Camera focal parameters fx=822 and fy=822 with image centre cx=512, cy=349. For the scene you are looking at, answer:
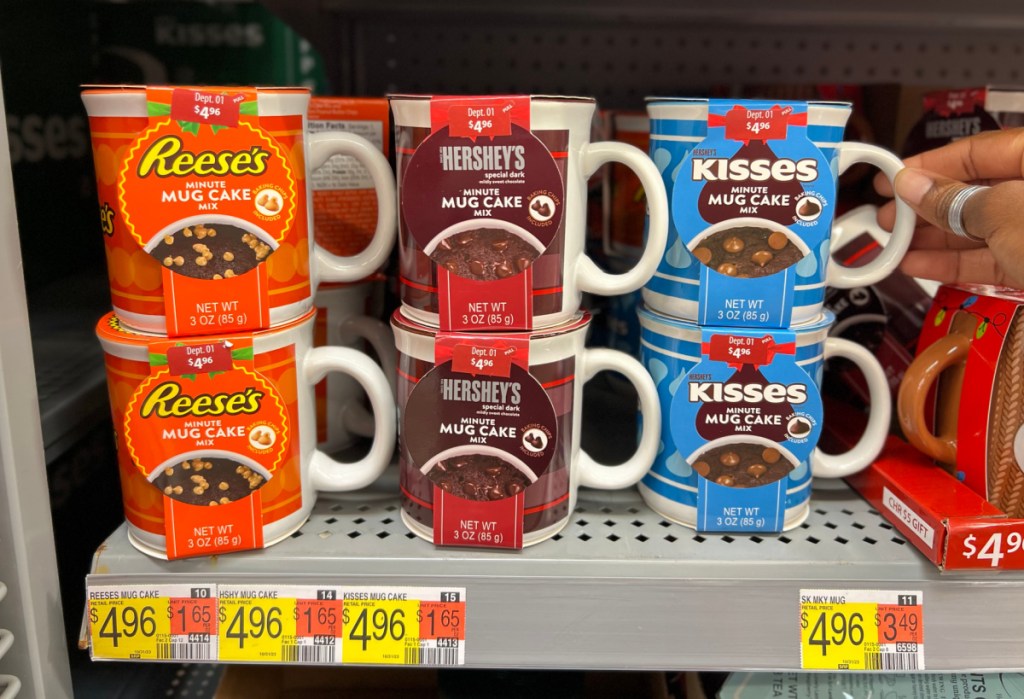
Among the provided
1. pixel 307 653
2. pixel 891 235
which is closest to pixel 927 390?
pixel 891 235

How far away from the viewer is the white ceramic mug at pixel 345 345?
983mm

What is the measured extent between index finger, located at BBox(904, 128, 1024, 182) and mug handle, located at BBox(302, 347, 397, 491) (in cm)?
64

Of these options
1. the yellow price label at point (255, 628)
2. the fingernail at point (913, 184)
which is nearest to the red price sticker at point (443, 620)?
the yellow price label at point (255, 628)

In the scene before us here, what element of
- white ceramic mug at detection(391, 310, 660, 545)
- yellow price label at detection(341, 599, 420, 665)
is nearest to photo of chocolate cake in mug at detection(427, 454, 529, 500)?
white ceramic mug at detection(391, 310, 660, 545)

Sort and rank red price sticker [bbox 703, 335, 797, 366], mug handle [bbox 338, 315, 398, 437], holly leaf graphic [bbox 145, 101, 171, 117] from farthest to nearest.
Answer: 1. mug handle [bbox 338, 315, 398, 437]
2. red price sticker [bbox 703, 335, 797, 366]
3. holly leaf graphic [bbox 145, 101, 171, 117]

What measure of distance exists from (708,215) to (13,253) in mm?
633

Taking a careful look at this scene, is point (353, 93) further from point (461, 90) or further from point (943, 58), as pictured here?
point (943, 58)

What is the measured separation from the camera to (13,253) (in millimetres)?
708

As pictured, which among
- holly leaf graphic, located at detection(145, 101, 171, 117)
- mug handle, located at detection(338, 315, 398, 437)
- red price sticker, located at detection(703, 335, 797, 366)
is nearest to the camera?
holly leaf graphic, located at detection(145, 101, 171, 117)

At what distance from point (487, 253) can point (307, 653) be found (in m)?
0.42

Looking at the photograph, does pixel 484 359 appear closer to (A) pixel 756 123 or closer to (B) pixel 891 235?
(A) pixel 756 123

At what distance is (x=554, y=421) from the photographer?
809 millimetres

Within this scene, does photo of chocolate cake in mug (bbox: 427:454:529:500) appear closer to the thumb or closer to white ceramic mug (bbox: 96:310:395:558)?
white ceramic mug (bbox: 96:310:395:558)

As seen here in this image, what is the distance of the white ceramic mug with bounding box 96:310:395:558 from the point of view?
774mm
